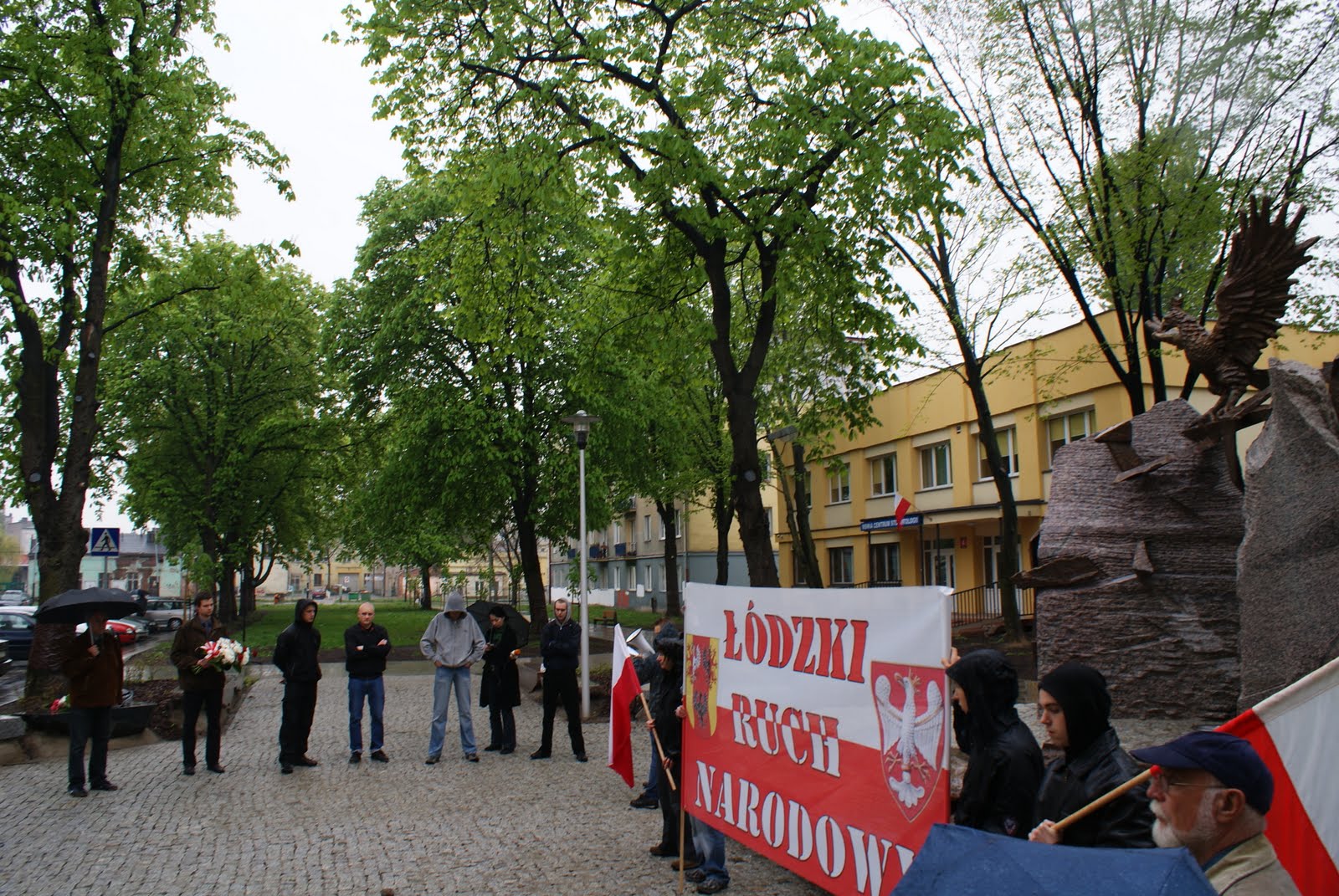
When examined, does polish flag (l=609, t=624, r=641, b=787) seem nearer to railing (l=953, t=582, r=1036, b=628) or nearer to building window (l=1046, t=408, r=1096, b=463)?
building window (l=1046, t=408, r=1096, b=463)

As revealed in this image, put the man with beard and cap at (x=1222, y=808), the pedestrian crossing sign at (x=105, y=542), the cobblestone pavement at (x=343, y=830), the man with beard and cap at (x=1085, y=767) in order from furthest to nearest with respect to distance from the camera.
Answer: the pedestrian crossing sign at (x=105, y=542)
the cobblestone pavement at (x=343, y=830)
the man with beard and cap at (x=1085, y=767)
the man with beard and cap at (x=1222, y=808)

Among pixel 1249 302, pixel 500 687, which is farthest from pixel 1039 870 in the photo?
pixel 500 687

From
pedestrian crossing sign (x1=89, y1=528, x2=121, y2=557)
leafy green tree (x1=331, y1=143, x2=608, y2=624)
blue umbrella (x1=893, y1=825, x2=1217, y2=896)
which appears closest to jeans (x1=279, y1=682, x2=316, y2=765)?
blue umbrella (x1=893, y1=825, x2=1217, y2=896)

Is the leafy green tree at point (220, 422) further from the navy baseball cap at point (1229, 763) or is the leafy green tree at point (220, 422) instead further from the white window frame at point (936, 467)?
the navy baseball cap at point (1229, 763)

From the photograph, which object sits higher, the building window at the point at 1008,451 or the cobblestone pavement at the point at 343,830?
the building window at the point at 1008,451

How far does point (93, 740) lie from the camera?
974 cm

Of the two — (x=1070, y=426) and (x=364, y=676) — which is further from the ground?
(x=1070, y=426)

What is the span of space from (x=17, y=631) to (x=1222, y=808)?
3326 cm

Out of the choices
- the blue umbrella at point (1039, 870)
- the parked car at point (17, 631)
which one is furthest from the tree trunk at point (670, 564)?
the blue umbrella at point (1039, 870)

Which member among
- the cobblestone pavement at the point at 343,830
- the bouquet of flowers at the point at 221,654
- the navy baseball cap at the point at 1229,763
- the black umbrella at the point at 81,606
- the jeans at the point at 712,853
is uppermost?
the black umbrella at the point at 81,606

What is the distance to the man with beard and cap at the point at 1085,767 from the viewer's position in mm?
3240

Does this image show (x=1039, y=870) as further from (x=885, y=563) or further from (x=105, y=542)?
(x=885, y=563)

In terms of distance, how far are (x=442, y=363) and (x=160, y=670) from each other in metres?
10.6

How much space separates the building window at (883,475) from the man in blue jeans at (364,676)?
96.8 feet
